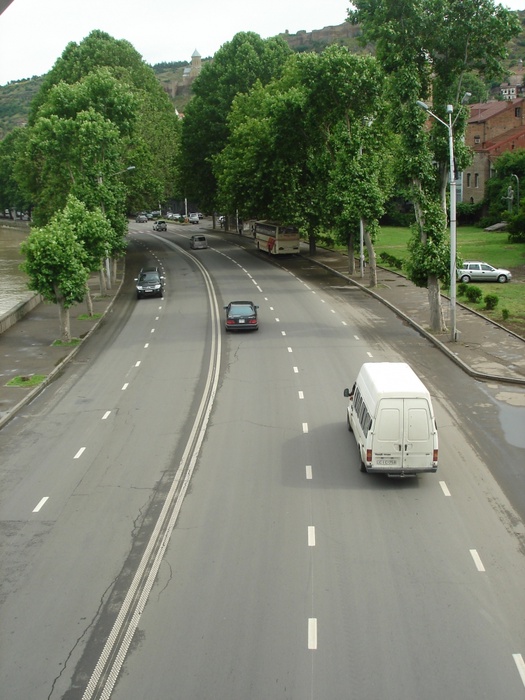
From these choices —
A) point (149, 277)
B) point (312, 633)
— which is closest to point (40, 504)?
point (312, 633)

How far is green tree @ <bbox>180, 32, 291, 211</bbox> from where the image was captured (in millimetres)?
78125

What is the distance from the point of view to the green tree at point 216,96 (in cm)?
7812

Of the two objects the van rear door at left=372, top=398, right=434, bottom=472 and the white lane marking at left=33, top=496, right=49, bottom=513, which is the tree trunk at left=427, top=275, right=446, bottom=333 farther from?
the white lane marking at left=33, top=496, right=49, bottom=513

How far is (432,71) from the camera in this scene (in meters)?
37.9

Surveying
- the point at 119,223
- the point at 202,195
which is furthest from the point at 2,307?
the point at 202,195

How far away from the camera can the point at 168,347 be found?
36219 millimetres

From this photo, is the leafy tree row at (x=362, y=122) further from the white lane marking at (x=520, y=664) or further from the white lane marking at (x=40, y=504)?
the white lane marking at (x=520, y=664)

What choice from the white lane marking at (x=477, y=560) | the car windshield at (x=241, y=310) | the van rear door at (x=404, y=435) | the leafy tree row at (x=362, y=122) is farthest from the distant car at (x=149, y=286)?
the white lane marking at (x=477, y=560)

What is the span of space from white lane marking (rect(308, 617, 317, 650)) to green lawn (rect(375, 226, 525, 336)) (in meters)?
25.9

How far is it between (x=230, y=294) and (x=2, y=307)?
16573 millimetres

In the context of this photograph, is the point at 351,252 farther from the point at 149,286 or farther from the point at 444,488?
the point at 444,488

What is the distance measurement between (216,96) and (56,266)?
160ft

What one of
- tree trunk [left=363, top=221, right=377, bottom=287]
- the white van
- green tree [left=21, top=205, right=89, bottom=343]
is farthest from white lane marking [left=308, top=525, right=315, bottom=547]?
tree trunk [left=363, top=221, right=377, bottom=287]

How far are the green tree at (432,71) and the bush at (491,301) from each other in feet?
17.9
